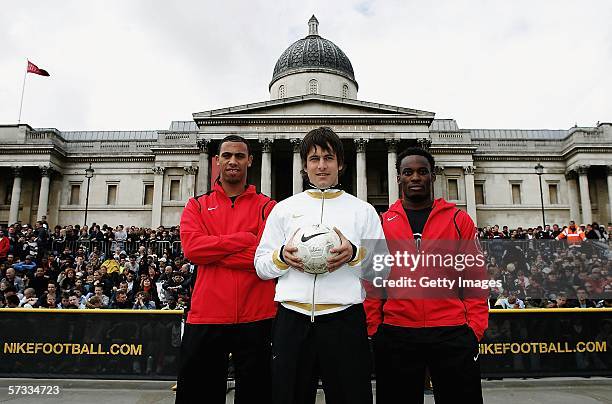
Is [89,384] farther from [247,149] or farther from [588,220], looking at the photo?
[588,220]

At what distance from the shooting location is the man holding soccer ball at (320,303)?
9.25 ft

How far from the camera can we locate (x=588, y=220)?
3881 centimetres

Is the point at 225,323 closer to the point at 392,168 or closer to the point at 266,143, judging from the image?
the point at 266,143

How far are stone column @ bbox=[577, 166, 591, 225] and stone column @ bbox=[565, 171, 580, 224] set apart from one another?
41.9 inches

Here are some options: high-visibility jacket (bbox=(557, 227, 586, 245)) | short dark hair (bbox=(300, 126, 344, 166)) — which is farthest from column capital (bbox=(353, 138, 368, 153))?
short dark hair (bbox=(300, 126, 344, 166))

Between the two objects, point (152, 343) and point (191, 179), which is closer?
point (152, 343)

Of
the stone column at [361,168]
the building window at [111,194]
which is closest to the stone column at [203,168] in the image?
the stone column at [361,168]

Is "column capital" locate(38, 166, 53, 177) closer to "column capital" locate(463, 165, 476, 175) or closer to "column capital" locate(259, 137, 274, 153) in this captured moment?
"column capital" locate(259, 137, 274, 153)

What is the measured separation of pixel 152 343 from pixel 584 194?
41921 millimetres

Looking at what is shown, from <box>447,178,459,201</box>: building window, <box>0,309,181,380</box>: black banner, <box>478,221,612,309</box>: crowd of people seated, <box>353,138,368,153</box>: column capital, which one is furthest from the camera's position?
<box>447,178,459,201</box>: building window

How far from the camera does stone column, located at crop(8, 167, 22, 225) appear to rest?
3897 cm

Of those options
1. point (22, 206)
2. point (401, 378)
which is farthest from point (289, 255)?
point (22, 206)

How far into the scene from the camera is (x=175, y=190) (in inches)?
1634

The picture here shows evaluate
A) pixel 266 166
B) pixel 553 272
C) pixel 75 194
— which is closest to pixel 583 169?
pixel 266 166
